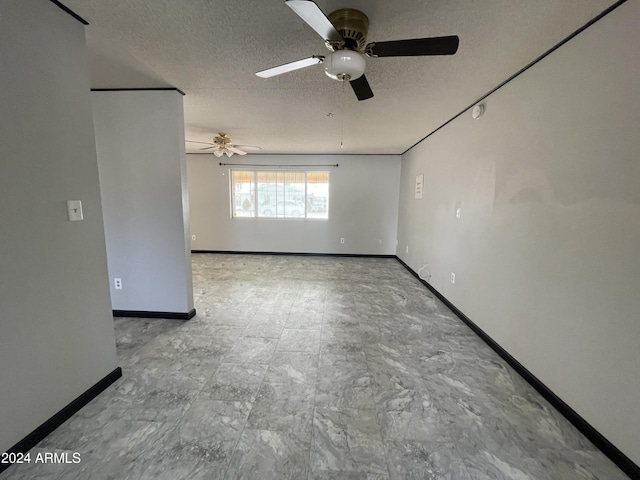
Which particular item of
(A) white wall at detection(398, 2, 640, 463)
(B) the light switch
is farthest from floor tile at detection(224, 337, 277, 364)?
(A) white wall at detection(398, 2, 640, 463)

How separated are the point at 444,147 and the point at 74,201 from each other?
365 cm

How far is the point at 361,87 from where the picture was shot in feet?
5.78

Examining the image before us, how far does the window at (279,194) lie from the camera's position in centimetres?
568

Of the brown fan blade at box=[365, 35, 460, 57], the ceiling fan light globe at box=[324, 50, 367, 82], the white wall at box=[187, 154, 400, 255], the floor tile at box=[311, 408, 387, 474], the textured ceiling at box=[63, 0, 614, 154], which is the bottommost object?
the floor tile at box=[311, 408, 387, 474]

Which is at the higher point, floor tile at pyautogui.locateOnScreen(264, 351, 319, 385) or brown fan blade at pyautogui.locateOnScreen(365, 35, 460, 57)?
brown fan blade at pyautogui.locateOnScreen(365, 35, 460, 57)

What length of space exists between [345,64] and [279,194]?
14.7 feet

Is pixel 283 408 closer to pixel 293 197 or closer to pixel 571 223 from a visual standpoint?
pixel 571 223

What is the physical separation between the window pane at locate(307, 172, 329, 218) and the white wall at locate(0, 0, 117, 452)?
4.33 m

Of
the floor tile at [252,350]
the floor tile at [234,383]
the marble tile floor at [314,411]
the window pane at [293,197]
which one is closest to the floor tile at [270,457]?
the marble tile floor at [314,411]

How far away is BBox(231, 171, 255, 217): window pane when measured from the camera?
572 centimetres

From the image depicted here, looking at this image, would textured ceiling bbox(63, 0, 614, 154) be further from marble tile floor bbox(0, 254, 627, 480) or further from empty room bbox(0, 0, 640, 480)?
marble tile floor bbox(0, 254, 627, 480)

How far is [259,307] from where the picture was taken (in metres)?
3.06

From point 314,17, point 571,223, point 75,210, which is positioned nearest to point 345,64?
point 314,17

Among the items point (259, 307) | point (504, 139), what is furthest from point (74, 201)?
point (504, 139)
